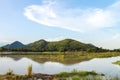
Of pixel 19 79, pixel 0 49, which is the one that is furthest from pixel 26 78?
pixel 0 49

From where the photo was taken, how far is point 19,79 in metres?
29.6

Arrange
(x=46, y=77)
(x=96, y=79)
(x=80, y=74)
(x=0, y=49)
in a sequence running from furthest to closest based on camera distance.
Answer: (x=0, y=49) < (x=80, y=74) < (x=46, y=77) < (x=96, y=79)

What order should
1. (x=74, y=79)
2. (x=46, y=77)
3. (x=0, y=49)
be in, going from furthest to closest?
(x=0, y=49)
(x=46, y=77)
(x=74, y=79)

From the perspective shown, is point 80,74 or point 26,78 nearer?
point 26,78

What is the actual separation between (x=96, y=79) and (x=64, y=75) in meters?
7.09

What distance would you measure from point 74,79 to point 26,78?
520 centimetres

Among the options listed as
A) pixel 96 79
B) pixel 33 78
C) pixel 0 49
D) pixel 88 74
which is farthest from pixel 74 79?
pixel 0 49

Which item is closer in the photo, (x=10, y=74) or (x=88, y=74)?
(x=10, y=74)

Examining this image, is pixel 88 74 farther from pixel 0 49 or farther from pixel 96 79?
pixel 0 49

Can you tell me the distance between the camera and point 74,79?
92.2 feet

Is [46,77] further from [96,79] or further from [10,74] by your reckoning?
[96,79]

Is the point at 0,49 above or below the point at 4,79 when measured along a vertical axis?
above

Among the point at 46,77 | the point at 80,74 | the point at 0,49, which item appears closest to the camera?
the point at 46,77

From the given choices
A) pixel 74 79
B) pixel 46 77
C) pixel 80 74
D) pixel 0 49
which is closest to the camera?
pixel 74 79
